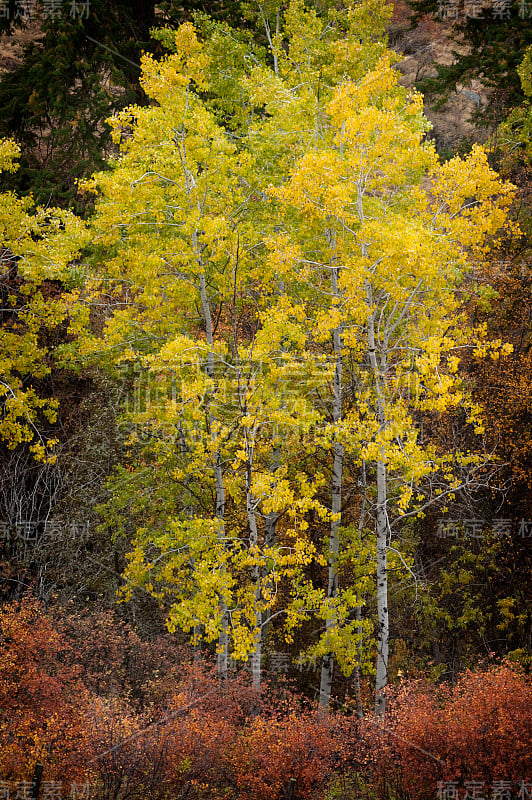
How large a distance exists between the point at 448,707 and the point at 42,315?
10831 millimetres

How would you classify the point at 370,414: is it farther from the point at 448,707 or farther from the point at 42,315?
the point at 42,315

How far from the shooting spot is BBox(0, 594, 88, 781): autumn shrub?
793cm

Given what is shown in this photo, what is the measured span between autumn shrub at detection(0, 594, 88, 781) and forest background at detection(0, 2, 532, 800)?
5 cm

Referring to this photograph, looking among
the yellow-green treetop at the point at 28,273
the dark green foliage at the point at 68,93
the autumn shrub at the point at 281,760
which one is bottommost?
the autumn shrub at the point at 281,760

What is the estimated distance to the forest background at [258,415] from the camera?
884 cm

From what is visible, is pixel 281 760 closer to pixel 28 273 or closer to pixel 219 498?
pixel 219 498

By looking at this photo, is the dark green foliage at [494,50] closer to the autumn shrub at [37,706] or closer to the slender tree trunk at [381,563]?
the slender tree trunk at [381,563]

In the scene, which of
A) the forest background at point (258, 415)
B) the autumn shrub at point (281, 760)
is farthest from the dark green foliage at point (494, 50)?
the autumn shrub at point (281, 760)

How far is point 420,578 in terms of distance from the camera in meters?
16.3

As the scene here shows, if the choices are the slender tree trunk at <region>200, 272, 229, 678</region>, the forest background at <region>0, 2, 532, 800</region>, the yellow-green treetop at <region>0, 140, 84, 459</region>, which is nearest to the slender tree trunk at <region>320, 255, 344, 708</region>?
the forest background at <region>0, 2, 532, 800</region>

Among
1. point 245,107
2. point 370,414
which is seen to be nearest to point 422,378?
point 370,414

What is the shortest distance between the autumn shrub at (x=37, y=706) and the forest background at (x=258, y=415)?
45 millimetres

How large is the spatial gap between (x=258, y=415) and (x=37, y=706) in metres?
5.31

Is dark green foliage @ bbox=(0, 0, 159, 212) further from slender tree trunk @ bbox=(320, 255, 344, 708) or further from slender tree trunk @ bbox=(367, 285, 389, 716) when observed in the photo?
slender tree trunk @ bbox=(367, 285, 389, 716)
